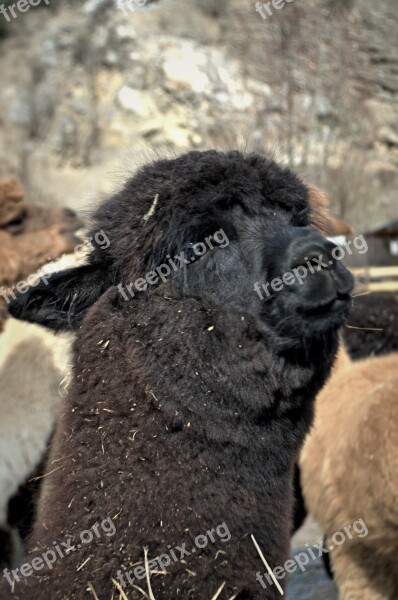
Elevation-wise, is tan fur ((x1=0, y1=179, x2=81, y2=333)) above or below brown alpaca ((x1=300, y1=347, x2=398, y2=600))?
above

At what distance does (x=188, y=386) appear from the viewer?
273cm

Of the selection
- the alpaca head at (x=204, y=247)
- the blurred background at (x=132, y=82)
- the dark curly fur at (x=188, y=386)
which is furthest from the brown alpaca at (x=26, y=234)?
the blurred background at (x=132, y=82)

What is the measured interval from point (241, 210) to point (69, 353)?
0.96 m

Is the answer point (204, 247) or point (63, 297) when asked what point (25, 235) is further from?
point (204, 247)

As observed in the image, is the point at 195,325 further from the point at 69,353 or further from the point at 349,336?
the point at 349,336

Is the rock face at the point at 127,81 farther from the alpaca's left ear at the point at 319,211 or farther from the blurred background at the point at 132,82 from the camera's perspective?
the alpaca's left ear at the point at 319,211

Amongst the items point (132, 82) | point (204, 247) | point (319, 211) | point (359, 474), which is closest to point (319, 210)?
point (319, 211)

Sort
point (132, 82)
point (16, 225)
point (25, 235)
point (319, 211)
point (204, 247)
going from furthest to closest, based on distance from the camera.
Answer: point (132, 82) < point (16, 225) < point (25, 235) < point (319, 211) < point (204, 247)

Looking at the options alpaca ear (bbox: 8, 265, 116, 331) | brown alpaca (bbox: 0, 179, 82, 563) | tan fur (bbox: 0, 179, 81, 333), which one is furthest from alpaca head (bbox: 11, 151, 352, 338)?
tan fur (bbox: 0, 179, 81, 333)

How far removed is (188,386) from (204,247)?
58cm

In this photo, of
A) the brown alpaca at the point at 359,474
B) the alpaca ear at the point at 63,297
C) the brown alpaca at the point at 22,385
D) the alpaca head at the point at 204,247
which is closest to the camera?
the alpaca head at the point at 204,247

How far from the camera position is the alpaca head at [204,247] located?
2.72 m

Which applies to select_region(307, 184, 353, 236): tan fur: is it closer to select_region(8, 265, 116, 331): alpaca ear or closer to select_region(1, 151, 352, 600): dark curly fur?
select_region(1, 151, 352, 600): dark curly fur

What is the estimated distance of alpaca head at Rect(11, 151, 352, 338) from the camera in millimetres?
2719
